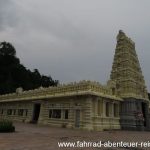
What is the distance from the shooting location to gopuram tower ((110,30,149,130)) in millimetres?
33344

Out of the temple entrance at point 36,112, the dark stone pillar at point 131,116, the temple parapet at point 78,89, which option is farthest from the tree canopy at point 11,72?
the dark stone pillar at point 131,116

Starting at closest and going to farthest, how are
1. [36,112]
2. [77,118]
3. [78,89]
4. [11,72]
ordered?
[77,118]
[78,89]
[36,112]
[11,72]

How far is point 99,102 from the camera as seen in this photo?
29500 millimetres

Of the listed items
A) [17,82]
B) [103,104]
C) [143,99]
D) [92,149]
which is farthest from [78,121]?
[17,82]

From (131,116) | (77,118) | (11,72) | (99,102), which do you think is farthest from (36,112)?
(11,72)

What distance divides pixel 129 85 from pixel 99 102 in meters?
7.12

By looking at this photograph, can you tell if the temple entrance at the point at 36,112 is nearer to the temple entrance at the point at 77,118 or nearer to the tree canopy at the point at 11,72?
the temple entrance at the point at 77,118

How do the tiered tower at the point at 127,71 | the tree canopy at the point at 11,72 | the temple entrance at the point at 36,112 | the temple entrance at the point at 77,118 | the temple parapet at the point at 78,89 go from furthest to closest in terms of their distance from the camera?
the tree canopy at the point at 11,72, the temple entrance at the point at 36,112, the tiered tower at the point at 127,71, the temple entrance at the point at 77,118, the temple parapet at the point at 78,89

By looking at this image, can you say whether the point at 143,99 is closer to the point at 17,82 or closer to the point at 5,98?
the point at 5,98

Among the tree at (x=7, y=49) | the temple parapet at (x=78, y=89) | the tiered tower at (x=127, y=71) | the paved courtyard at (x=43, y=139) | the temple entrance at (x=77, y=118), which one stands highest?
the tree at (x=7, y=49)

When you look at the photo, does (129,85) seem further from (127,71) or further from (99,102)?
(99,102)

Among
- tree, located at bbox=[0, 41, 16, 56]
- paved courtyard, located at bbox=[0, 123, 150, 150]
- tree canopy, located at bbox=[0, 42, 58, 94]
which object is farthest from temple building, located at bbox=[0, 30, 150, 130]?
tree, located at bbox=[0, 41, 16, 56]

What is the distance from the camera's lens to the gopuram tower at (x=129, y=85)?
3334 cm

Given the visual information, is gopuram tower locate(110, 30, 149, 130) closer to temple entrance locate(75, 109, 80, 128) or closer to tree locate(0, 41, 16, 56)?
temple entrance locate(75, 109, 80, 128)
